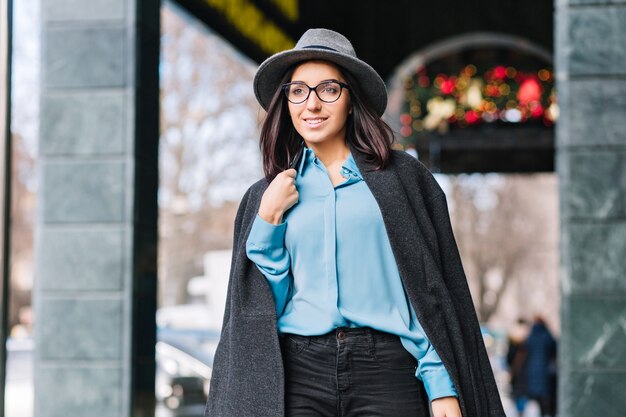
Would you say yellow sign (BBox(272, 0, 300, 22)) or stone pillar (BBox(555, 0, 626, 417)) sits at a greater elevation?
yellow sign (BBox(272, 0, 300, 22))

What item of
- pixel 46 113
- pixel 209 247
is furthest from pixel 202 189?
pixel 46 113

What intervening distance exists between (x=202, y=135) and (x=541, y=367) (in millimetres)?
15639

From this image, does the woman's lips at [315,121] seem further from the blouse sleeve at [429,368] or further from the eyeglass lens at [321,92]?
the blouse sleeve at [429,368]

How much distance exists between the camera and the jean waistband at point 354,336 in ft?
10.1

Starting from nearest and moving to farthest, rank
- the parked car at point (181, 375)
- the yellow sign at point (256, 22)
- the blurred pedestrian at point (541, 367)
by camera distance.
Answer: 1. the yellow sign at point (256, 22)
2. the parked car at point (181, 375)
3. the blurred pedestrian at point (541, 367)

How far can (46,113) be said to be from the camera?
21.7 feet

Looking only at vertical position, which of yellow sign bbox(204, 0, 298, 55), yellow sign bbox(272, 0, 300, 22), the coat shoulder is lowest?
the coat shoulder

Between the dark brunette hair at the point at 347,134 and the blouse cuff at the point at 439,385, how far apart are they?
0.60 meters

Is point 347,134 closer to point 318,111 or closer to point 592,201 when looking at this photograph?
point 318,111

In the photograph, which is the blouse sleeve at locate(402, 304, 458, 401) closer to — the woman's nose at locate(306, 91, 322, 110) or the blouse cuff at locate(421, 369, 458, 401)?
the blouse cuff at locate(421, 369, 458, 401)

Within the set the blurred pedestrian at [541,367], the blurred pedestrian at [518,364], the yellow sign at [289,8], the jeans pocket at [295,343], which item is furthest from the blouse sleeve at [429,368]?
the blurred pedestrian at [518,364]

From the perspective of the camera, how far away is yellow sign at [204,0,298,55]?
29.0 feet

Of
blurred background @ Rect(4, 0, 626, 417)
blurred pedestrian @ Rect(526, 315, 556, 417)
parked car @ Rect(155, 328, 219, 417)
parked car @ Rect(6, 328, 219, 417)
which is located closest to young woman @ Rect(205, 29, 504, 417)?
blurred background @ Rect(4, 0, 626, 417)

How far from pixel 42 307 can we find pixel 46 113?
1107mm
